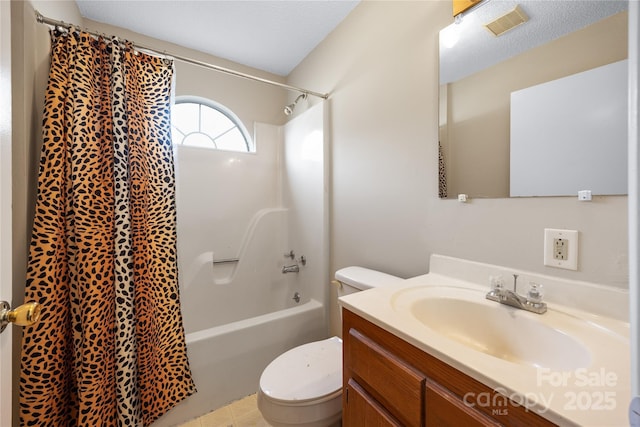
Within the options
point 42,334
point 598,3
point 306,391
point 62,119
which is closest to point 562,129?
point 598,3

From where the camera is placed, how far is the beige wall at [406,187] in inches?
31.8

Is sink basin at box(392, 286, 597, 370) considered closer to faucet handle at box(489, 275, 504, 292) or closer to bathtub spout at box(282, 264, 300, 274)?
faucet handle at box(489, 275, 504, 292)

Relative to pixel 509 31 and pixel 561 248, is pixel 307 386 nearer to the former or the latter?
pixel 561 248

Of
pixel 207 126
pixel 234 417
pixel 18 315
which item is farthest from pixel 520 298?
pixel 207 126

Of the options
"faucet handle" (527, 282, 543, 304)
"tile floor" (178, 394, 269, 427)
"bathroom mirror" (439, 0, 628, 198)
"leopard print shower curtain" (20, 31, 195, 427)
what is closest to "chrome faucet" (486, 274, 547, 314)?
"faucet handle" (527, 282, 543, 304)

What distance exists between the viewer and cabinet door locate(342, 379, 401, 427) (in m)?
0.74

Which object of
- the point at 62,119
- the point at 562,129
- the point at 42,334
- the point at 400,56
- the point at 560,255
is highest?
the point at 400,56

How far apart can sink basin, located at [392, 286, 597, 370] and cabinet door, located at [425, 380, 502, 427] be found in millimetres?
223

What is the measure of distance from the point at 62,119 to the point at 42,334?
93 centimetres

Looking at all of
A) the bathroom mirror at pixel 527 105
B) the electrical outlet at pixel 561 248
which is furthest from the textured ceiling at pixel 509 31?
the electrical outlet at pixel 561 248

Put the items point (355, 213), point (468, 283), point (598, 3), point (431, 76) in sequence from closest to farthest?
point (598, 3)
point (468, 283)
point (431, 76)
point (355, 213)

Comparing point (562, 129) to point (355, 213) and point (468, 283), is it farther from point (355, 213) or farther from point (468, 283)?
point (355, 213)

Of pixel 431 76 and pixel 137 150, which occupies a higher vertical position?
pixel 431 76

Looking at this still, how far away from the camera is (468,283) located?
41.3 inches
